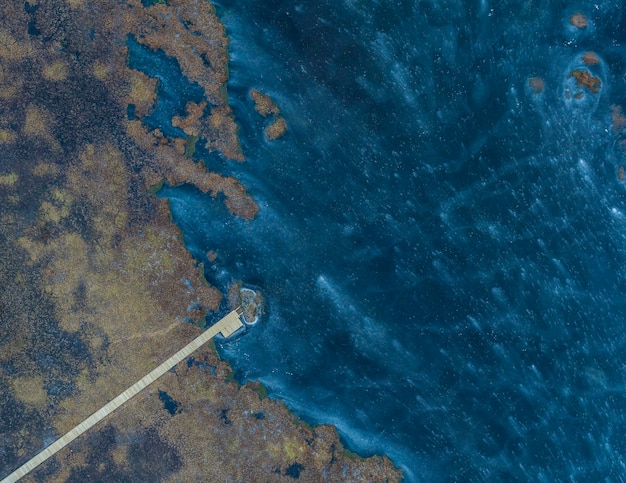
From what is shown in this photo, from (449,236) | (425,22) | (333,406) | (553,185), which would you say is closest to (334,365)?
(333,406)

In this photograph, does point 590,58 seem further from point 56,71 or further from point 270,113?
point 56,71

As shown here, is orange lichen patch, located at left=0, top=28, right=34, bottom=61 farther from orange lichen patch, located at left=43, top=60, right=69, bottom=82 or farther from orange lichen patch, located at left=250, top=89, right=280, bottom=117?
orange lichen patch, located at left=250, top=89, right=280, bottom=117

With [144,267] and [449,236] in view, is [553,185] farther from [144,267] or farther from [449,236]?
[144,267]

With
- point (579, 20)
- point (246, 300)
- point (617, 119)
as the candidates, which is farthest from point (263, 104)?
point (617, 119)

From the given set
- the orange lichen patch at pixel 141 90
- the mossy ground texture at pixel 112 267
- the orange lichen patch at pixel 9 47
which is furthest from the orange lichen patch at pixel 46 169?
the orange lichen patch at pixel 9 47

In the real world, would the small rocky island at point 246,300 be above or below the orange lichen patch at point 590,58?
below

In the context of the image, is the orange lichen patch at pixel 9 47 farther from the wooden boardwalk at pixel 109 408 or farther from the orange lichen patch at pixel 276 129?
the wooden boardwalk at pixel 109 408
